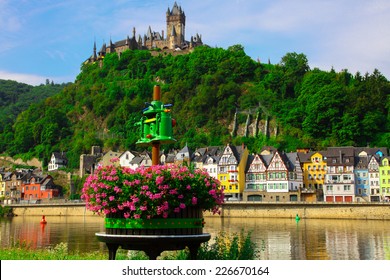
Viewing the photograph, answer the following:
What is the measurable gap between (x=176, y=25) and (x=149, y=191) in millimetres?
126322

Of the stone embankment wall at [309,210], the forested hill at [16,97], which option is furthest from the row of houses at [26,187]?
the forested hill at [16,97]

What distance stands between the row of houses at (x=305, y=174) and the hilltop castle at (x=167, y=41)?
62.5 metres

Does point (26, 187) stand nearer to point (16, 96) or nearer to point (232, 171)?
point (232, 171)

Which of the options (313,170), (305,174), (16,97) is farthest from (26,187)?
(16,97)

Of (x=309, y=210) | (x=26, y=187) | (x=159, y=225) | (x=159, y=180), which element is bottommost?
(x=309, y=210)

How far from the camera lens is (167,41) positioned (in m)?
131

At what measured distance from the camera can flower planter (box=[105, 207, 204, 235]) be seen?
1020 centimetres

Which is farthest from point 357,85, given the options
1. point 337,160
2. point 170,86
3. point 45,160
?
point 45,160

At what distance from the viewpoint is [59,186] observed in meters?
82.5

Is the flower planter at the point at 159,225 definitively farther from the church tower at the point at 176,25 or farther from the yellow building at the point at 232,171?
the church tower at the point at 176,25

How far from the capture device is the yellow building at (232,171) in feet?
222

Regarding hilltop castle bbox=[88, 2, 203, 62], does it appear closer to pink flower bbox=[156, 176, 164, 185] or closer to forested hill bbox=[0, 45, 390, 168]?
forested hill bbox=[0, 45, 390, 168]

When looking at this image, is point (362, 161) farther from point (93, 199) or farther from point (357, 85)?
point (93, 199)

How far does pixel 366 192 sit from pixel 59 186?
4517 centimetres
